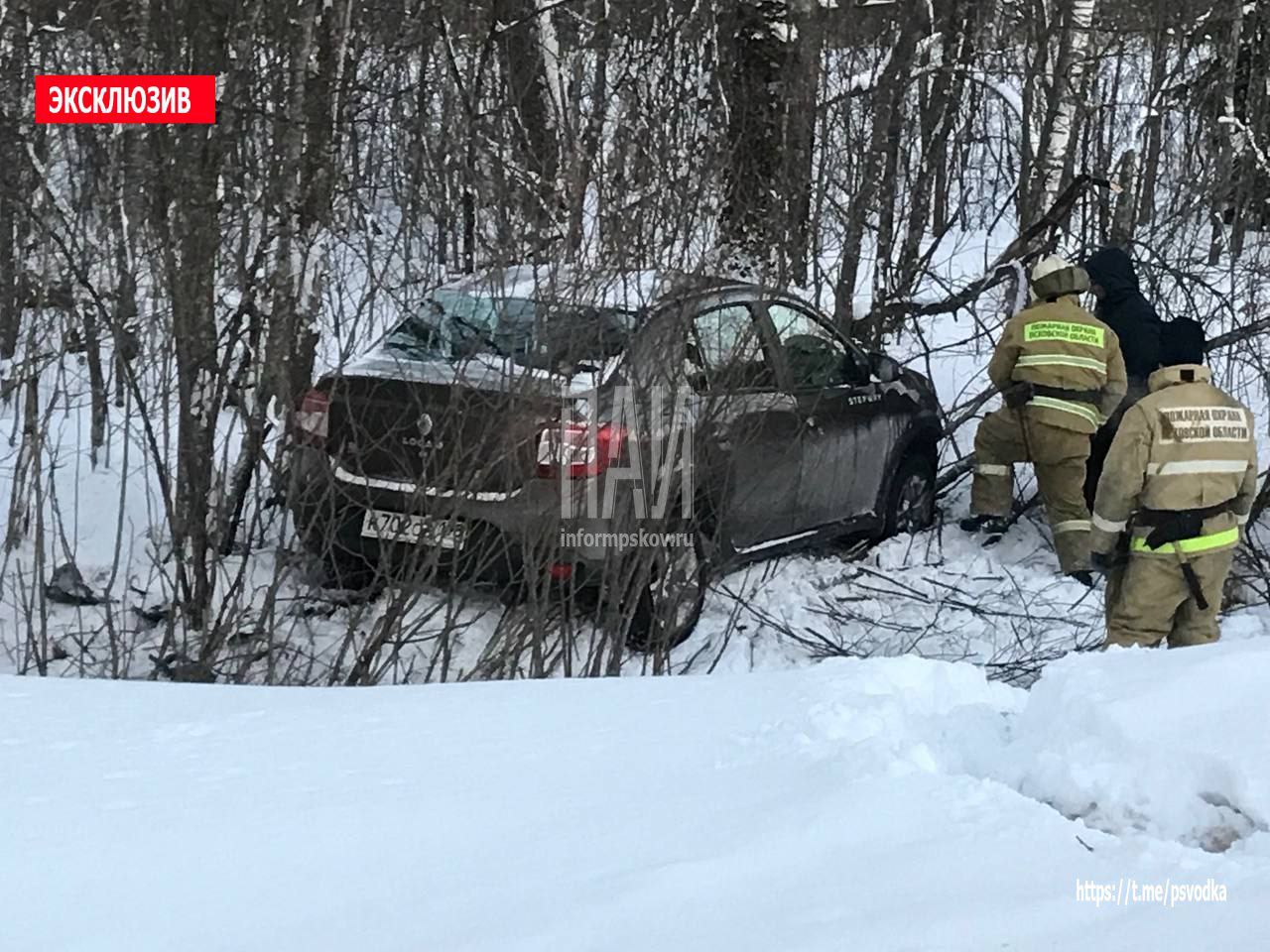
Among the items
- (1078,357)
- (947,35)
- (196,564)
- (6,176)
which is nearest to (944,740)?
(196,564)

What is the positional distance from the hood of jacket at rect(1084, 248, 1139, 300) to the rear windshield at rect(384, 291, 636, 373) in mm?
3034

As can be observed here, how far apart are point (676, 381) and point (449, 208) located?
2281 millimetres

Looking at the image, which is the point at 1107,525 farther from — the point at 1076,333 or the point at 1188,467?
the point at 1076,333

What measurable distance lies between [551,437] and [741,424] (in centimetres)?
88

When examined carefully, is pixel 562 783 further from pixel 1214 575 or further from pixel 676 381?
pixel 1214 575

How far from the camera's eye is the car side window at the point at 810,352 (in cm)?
593

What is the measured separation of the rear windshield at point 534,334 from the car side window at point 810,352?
98cm

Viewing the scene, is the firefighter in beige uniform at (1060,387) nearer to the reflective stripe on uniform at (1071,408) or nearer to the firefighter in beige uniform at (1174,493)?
the reflective stripe on uniform at (1071,408)

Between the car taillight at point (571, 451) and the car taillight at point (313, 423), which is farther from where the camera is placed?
the car taillight at point (313, 423)

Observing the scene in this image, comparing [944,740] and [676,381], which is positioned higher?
[676,381]

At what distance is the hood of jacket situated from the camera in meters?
6.67

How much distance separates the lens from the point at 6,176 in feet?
20.1

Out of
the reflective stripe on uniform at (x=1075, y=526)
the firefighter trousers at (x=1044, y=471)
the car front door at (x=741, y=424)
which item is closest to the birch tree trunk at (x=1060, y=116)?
the firefighter trousers at (x=1044, y=471)

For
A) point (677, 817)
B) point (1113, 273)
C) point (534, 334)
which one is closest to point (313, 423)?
point (534, 334)
